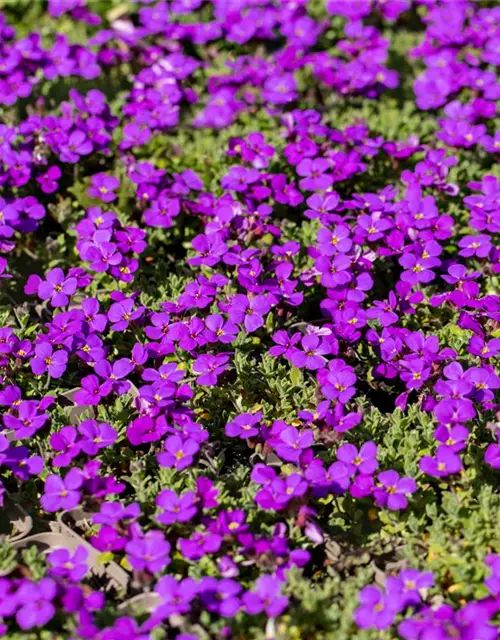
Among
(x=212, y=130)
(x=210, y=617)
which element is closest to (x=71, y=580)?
(x=210, y=617)

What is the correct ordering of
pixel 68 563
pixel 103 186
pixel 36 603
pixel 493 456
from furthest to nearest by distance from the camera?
pixel 103 186
pixel 493 456
pixel 68 563
pixel 36 603

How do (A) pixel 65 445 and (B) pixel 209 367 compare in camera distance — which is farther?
(B) pixel 209 367

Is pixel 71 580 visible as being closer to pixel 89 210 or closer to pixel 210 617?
pixel 210 617

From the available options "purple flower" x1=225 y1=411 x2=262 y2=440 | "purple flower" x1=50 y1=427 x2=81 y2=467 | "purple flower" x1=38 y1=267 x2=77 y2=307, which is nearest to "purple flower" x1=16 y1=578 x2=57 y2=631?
"purple flower" x1=50 y1=427 x2=81 y2=467

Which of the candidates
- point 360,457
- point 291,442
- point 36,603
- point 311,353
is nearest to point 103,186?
point 311,353

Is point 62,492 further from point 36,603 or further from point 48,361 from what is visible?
point 48,361

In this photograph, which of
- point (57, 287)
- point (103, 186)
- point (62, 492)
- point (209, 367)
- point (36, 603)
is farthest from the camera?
point (103, 186)

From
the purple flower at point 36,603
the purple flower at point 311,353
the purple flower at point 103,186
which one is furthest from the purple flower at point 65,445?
the purple flower at point 103,186

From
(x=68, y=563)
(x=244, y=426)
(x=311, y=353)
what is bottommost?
(x=68, y=563)
